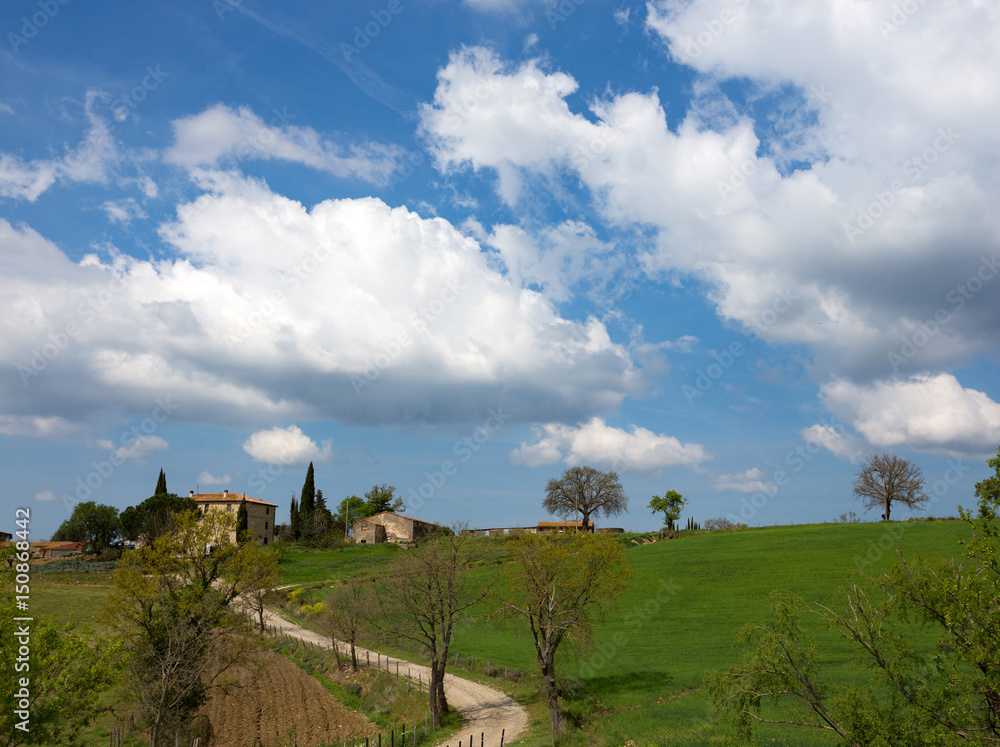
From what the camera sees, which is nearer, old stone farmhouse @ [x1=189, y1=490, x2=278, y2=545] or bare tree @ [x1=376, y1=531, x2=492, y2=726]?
bare tree @ [x1=376, y1=531, x2=492, y2=726]

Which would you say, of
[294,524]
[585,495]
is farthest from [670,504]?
[294,524]

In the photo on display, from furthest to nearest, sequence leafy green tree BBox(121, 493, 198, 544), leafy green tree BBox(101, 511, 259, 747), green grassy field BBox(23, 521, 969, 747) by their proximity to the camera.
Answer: leafy green tree BBox(121, 493, 198, 544) → green grassy field BBox(23, 521, 969, 747) → leafy green tree BBox(101, 511, 259, 747)

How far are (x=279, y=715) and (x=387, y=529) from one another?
109085mm

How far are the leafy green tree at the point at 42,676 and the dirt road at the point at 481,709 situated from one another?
648 inches

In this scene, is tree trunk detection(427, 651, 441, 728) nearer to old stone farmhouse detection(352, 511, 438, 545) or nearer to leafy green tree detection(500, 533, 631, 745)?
leafy green tree detection(500, 533, 631, 745)

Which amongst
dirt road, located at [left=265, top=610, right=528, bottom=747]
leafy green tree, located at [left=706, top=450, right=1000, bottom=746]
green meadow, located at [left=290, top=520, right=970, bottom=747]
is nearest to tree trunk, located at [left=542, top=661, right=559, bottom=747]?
green meadow, located at [left=290, top=520, right=970, bottom=747]

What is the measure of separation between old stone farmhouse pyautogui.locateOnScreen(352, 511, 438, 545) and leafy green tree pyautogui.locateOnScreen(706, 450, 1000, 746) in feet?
420

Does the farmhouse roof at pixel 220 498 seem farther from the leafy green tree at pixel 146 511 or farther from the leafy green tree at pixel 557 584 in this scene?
the leafy green tree at pixel 557 584

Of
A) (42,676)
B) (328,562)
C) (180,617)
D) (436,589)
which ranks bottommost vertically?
(328,562)

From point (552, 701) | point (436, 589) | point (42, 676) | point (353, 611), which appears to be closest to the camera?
point (42, 676)

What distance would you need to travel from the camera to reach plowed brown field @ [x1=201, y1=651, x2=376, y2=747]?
111 feet

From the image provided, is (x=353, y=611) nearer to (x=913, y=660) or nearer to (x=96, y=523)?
(x=913, y=660)

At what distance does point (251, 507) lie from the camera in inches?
5290

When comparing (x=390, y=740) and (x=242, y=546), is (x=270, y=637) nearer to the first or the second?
(x=242, y=546)
